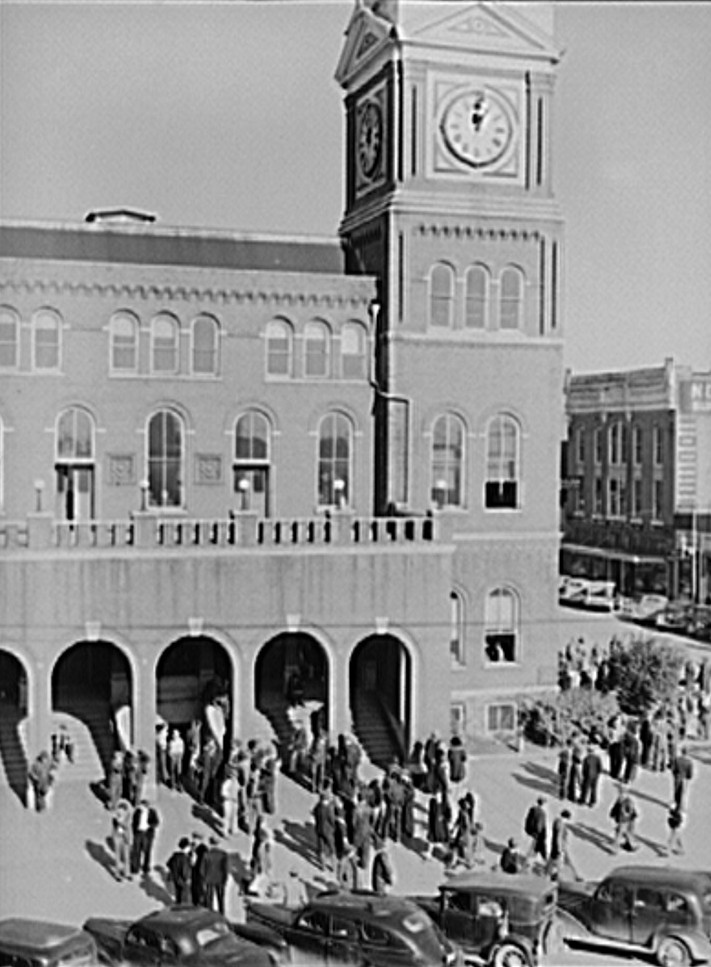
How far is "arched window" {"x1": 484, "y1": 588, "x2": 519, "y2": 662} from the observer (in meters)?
7.26

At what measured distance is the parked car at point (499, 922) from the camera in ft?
20.5

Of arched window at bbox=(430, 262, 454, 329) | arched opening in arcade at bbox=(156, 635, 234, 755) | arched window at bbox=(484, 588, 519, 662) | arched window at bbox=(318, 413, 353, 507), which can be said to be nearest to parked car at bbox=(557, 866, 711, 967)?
arched window at bbox=(484, 588, 519, 662)

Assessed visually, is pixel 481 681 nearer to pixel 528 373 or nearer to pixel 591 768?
pixel 591 768

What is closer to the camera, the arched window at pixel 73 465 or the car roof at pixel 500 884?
the car roof at pixel 500 884

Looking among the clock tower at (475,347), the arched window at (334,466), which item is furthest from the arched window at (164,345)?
the clock tower at (475,347)

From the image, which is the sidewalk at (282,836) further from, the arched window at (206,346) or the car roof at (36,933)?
the arched window at (206,346)

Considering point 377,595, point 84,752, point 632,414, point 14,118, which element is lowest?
point 84,752

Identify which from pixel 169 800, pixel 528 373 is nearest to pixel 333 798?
pixel 169 800

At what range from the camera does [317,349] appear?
23.3 feet

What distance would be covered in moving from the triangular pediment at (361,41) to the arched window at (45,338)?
1.70 m

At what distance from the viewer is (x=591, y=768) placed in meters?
7.17

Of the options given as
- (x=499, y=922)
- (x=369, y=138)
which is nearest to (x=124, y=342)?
(x=369, y=138)

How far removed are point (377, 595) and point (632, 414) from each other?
4.88ft

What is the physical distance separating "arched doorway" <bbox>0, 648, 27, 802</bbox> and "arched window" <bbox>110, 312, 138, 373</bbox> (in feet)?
4.56
